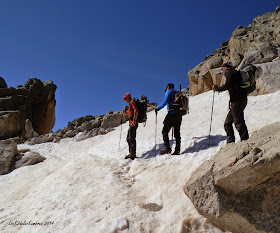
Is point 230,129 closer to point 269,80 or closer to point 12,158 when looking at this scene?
point 269,80

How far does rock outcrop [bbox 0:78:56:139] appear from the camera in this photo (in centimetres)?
4247

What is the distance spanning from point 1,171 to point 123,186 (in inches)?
394

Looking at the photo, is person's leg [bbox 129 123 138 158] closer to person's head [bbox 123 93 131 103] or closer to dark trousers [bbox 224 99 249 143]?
person's head [bbox 123 93 131 103]

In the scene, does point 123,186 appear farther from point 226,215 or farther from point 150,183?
point 226,215

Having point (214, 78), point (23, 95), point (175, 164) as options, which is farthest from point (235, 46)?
point (23, 95)

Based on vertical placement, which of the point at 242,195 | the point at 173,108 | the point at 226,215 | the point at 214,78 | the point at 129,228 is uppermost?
the point at 214,78

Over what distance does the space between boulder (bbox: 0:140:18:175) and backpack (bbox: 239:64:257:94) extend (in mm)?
13776

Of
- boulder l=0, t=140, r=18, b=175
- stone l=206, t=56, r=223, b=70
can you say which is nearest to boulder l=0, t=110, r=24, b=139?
boulder l=0, t=140, r=18, b=175

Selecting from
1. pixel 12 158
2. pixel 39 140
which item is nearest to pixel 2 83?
pixel 39 140

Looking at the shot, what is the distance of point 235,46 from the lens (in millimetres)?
33406

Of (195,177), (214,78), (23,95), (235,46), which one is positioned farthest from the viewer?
(23,95)

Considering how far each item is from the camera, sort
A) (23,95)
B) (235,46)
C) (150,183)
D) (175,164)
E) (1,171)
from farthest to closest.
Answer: (23,95), (235,46), (1,171), (175,164), (150,183)

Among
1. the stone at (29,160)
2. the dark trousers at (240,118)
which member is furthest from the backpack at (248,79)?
the stone at (29,160)

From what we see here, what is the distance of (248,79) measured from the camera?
685cm
